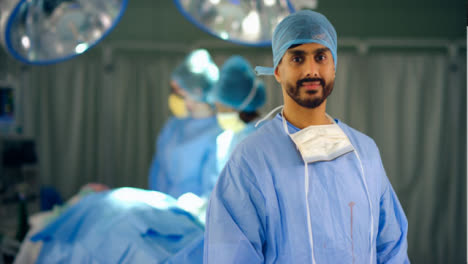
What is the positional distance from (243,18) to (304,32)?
0.52 meters

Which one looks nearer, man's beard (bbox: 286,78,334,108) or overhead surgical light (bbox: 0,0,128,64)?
man's beard (bbox: 286,78,334,108)

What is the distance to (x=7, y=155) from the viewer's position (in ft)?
9.58

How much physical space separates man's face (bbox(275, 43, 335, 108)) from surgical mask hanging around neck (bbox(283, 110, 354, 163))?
8 cm

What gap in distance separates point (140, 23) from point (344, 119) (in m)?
2.35

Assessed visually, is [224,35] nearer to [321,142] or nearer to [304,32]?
[304,32]

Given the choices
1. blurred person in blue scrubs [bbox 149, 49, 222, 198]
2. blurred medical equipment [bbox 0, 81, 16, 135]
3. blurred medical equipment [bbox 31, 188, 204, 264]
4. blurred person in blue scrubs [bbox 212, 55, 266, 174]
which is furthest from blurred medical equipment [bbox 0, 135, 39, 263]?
blurred person in blue scrubs [bbox 212, 55, 266, 174]

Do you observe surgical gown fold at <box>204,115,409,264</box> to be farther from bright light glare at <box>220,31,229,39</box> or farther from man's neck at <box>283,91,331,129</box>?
bright light glare at <box>220,31,229,39</box>

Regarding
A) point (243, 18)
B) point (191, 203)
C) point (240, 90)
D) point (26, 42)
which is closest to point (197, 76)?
point (240, 90)

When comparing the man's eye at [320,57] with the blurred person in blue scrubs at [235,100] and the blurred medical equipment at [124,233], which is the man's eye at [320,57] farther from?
the blurred person in blue scrubs at [235,100]

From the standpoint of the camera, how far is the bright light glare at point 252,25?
1.44m

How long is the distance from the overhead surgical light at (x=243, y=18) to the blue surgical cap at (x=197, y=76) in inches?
57.6

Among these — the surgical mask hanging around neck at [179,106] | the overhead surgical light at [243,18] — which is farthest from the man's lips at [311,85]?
the surgical mask hanging around neck at [179,106]

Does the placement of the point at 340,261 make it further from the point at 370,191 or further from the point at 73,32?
the point at 73,32

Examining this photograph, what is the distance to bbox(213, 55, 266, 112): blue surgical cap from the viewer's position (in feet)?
7.50
